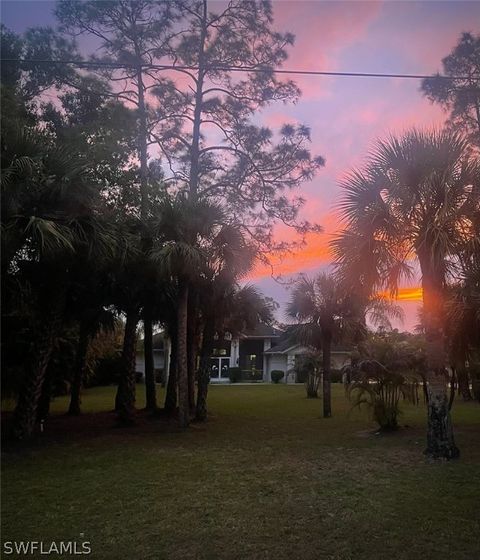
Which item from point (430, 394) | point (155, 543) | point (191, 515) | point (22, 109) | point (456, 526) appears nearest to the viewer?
point (155, 543)

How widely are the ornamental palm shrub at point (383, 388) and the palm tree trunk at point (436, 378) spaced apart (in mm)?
3382

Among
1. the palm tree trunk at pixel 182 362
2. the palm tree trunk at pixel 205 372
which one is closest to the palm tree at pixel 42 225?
the palm tree trunk at pixel 182 362

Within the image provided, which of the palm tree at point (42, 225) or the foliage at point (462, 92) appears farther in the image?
the foliage at point (462, 92)

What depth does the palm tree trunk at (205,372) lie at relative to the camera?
637 inches

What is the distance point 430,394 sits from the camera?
9367mm

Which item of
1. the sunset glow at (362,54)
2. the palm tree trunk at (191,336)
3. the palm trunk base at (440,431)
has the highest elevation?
the sunset glow at (362,54)

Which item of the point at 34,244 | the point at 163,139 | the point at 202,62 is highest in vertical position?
the point at 202,62

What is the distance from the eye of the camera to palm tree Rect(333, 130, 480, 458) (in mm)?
9008

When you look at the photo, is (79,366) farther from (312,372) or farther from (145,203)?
(312,372)

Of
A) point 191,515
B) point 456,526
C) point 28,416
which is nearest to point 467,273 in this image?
point 456,526

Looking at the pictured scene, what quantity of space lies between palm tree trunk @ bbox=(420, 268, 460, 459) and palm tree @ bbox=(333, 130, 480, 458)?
2 centimetres

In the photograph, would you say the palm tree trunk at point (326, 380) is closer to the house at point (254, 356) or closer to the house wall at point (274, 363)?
the house at point (254, 356)

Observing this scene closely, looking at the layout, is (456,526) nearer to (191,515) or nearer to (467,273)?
(191,515)

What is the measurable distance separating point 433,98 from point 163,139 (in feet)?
30.4
